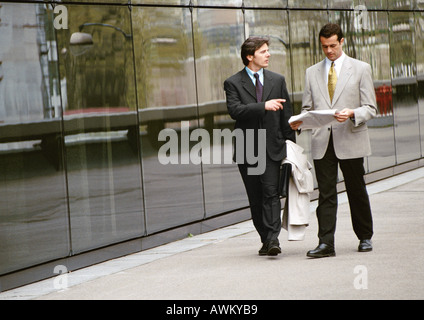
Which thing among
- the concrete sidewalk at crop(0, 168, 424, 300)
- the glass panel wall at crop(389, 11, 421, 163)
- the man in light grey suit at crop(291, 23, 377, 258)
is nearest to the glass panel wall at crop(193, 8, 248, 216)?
the concrete sidewalk at crop(0, 168, 424, 300)

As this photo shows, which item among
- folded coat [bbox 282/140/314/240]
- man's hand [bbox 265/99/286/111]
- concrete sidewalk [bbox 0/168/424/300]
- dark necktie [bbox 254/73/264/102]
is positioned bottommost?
concrete sidewalk [bbox 0/168/424/300]

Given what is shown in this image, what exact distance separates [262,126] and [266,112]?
0.12 m

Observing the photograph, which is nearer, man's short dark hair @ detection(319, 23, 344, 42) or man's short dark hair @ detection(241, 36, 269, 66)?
man's short dark hair @ detection(319, 23, 344, 42)

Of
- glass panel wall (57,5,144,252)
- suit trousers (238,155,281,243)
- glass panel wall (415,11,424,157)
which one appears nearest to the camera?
suit trousers (238,155,281,243)

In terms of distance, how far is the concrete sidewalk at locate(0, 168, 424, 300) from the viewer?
261 inches

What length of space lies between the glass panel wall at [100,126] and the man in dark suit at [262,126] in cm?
137

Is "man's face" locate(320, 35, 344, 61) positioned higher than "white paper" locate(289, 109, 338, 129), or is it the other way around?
"man's face" locate(320, 35, 344, 61)

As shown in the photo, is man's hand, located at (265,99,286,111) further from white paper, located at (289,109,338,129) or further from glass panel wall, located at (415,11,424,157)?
glass panel wall, located at (415,11,424,157)

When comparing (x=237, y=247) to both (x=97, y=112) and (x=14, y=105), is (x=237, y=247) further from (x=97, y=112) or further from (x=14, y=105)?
(x=14, y=105)

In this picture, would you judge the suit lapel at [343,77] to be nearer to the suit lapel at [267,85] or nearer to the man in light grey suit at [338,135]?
the man in light grey suit at [338,135]

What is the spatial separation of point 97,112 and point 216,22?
8.70 feet

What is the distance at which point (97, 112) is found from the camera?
8.86m

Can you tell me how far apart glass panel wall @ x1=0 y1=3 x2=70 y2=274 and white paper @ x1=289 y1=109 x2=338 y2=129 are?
211 cm

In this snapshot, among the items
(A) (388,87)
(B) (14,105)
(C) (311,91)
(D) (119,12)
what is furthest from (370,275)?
(A) (388,87)
